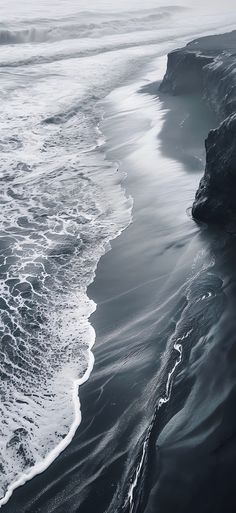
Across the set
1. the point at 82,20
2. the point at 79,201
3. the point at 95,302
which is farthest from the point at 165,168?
the point at 82,20

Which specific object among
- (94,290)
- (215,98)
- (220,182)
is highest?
A: (215,98)

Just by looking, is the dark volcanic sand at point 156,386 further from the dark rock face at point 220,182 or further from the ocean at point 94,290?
the dark rock face at point 220,182

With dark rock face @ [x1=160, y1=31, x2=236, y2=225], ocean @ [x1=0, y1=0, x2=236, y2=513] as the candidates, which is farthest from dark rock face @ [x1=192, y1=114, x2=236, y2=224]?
ocean @ [x1=0, y1=0, x2=236, y2=513]

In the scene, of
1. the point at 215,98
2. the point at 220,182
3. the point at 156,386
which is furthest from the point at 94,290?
the point at 215,98

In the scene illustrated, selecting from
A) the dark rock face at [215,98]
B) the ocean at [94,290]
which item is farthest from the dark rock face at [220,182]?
the ocean at [94,290]

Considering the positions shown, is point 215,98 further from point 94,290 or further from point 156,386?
point 156,386
